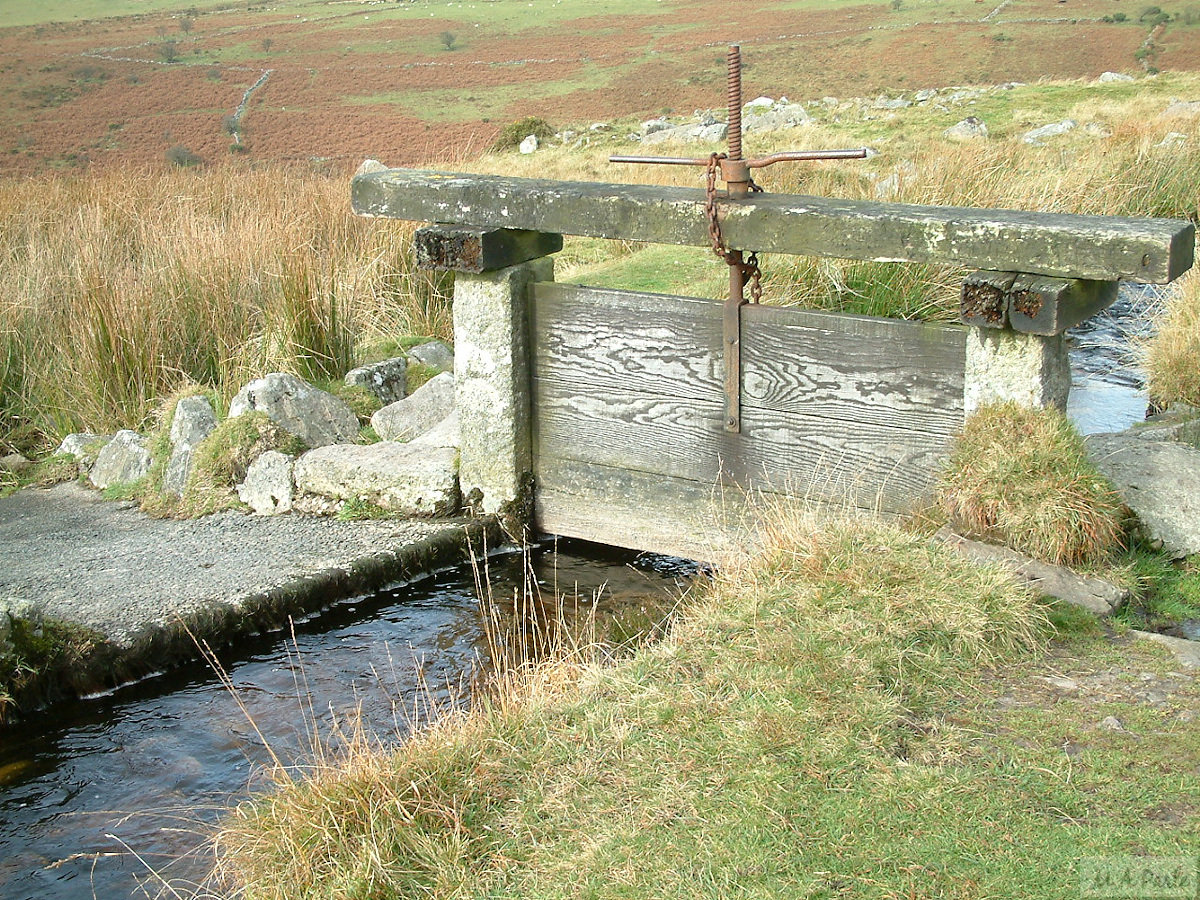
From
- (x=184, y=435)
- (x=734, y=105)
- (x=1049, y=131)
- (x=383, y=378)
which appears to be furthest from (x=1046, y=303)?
(x=1049, y=131)

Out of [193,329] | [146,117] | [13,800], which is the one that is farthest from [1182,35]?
[13,800]

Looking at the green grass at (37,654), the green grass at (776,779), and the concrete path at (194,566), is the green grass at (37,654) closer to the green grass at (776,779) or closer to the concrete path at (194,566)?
the concrete path at (194,566)

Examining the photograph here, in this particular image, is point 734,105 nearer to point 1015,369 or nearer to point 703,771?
point 1015,369

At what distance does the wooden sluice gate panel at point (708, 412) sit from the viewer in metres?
4.38

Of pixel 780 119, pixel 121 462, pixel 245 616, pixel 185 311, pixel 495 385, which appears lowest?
pixel 245 616

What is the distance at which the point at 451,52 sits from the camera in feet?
81.5

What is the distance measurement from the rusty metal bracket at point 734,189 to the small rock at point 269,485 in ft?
7.71

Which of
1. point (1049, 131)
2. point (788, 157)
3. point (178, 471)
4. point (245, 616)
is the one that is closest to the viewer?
point (788, 157)

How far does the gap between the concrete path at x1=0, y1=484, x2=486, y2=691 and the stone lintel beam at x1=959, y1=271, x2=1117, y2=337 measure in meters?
2.51

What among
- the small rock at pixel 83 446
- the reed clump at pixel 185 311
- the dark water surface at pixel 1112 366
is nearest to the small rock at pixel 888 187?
the dark water surface at pixel 1112 366

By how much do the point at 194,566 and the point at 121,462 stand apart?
1.75 m

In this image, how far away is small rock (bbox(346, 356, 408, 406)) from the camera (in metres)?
6.85

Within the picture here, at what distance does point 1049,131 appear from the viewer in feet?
51.9

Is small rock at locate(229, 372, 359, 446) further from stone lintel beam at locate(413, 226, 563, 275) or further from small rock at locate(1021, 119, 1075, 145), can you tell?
small rock at locate(1021, 119, 1075, 145)
